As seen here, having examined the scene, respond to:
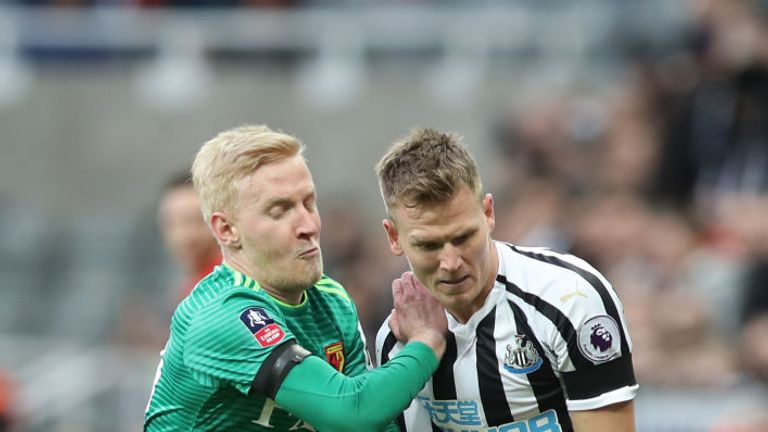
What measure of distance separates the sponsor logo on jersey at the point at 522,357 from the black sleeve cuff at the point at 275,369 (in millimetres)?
636

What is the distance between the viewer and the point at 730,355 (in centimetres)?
746

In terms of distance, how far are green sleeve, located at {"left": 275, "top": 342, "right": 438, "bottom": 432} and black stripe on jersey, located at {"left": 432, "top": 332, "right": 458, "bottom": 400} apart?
33cm

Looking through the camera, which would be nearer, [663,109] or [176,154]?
[663,109]

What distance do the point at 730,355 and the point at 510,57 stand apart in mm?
4811

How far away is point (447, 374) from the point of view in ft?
14.2

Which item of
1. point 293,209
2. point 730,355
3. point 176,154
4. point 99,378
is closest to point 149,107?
point 176,154

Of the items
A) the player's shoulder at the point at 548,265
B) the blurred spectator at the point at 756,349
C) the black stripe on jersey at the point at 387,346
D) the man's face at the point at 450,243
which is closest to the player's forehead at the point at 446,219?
the man's face at the point at 450,243

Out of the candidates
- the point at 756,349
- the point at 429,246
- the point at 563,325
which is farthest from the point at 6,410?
the point at 563,325

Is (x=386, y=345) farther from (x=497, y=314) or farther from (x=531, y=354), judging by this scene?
(x=531, y=354)

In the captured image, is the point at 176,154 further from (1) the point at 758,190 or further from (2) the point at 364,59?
(1) the point at 758,190

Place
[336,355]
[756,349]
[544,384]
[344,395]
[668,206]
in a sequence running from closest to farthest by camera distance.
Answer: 1. [344,395]
2. [544,384]
3. [336,355]
4. [756,349]
5. [668,206]

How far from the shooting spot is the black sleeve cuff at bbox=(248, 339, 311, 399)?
3.96 m

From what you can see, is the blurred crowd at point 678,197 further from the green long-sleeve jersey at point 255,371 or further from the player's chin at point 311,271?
the player's chin at point 311,271

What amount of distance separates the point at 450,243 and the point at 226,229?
2.33ft
